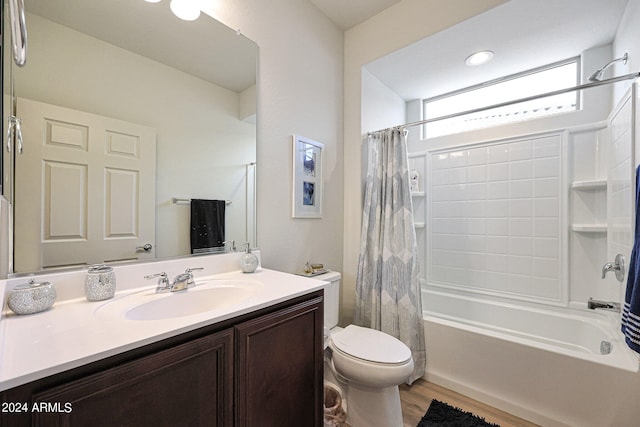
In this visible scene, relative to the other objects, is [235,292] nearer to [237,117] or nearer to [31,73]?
[237,117]

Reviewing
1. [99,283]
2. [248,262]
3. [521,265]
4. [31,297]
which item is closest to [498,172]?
[521,265]

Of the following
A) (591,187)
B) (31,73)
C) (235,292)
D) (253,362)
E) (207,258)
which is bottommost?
(253,362)

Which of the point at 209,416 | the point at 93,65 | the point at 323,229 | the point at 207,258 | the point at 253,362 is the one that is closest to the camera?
the point at 209,416

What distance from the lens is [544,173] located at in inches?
82.6

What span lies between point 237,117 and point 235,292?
0.94 m

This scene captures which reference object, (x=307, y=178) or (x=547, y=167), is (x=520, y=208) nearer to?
(x=547, y=167)

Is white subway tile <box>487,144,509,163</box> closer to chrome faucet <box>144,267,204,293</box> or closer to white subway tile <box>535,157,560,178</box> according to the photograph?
white subway tile <box>535,157,560,178</box>

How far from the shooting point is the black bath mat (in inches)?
56.8

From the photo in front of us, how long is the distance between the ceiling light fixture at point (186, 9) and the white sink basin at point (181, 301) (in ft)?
4.19

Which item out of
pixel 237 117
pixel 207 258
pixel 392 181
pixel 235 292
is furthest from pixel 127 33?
pixel 392 181

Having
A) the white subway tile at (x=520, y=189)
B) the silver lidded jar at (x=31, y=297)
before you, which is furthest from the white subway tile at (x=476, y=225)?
the silver lidded jar at (x=31, y=297)

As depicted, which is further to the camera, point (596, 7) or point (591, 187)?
point (591, 187)

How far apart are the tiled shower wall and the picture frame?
1309 millimetres

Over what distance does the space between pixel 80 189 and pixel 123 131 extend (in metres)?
0.28
